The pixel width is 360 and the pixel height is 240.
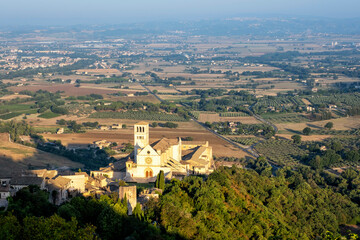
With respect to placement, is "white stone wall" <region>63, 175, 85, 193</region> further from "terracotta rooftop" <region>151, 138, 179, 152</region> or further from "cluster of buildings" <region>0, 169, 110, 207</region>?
"terracotta rooftop" <region>151, 138, 179, 152</region>

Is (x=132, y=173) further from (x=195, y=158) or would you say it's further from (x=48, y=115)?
(x=48, y=115)

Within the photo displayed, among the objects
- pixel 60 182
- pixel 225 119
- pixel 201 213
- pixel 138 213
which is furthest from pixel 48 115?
pixel 138 213

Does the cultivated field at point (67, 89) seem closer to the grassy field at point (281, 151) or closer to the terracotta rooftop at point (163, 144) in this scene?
the grassy field at point (281, 151)

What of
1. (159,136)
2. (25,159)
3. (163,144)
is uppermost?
(163,144)

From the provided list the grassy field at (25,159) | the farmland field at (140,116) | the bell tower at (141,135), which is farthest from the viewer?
the farmland field at (140,116)

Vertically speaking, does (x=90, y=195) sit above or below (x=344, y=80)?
above

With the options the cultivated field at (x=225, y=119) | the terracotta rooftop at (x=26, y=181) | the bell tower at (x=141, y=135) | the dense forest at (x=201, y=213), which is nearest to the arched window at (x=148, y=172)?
the bell tower at (x=141, y=135)

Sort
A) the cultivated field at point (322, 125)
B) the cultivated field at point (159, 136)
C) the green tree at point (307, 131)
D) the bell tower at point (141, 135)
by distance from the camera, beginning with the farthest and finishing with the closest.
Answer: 1. the cultivated field at point (322, 125)
2. the green tree at point (307, 131)
3. the cultivated field at point (159, 136)
4. the bell tower at point (141, 135)

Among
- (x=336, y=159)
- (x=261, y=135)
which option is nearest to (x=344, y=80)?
(x=261, y=135)

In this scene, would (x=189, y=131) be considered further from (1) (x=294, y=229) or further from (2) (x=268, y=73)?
(2) (x=268, y=73)
